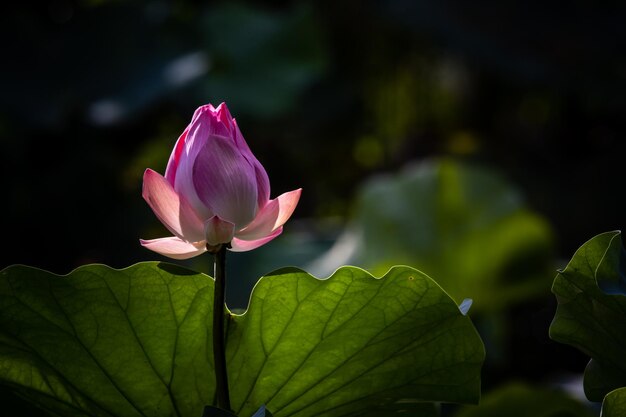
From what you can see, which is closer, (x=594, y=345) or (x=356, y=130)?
(x=594, y=345)

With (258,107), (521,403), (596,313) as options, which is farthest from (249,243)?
(258,107)

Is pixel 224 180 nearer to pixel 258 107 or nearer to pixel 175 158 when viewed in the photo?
pixel 175 158

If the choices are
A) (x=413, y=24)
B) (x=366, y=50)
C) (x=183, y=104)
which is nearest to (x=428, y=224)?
(x=413, y=24)

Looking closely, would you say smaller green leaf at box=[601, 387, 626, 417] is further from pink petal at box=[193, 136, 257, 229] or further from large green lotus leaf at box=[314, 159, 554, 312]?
large green lotus leaf at box=[314, 159, 554, 312]

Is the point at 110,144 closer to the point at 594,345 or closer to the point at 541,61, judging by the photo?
the point at 541,61

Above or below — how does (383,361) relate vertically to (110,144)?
below

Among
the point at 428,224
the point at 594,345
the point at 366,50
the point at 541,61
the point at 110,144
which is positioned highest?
the point at 366,50
